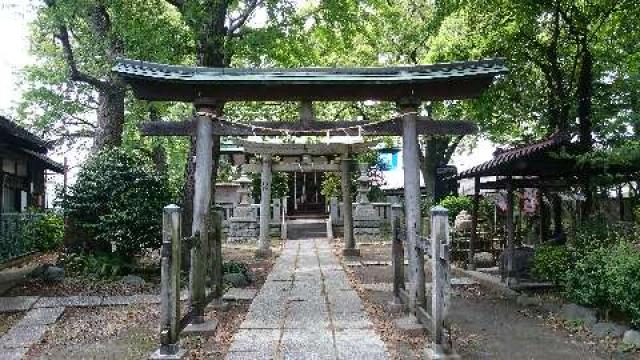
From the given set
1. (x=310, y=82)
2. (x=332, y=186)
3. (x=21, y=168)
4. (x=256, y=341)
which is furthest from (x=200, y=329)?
(x=332, y=186)

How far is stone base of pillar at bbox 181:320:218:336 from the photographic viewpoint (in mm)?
8180

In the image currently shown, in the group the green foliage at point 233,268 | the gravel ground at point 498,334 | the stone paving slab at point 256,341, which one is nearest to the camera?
the stone paving slab at point 256,341

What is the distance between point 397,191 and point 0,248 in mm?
23022

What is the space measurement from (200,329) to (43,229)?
13.7 meters

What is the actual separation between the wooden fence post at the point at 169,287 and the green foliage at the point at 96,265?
6.43 meters

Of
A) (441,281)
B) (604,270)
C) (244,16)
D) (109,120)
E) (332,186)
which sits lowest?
(604,270)

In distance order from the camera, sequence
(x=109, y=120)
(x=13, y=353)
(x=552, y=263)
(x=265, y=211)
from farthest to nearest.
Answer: (x=265, y=211) < (x=109, y=120) < (x=552, y=263) < (x=13, y=353)

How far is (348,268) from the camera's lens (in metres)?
15.5

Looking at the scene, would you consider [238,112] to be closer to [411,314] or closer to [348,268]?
[348,268]

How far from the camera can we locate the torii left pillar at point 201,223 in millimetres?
8445

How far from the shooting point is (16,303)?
34.3ft

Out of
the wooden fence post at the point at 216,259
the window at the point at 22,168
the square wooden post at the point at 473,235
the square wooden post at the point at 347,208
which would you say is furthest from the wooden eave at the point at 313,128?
the window at the point at 22,168

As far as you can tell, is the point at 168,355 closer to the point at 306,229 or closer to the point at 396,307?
the point at 396,307

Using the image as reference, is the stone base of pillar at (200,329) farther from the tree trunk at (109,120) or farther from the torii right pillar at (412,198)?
the tree trunk at (109,120)
